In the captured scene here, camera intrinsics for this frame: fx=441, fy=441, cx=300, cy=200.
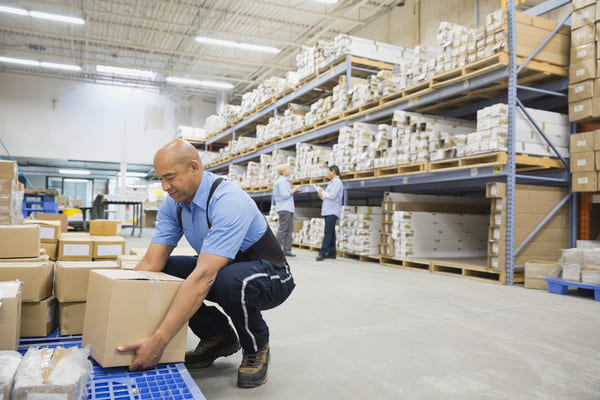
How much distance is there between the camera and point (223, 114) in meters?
16.8

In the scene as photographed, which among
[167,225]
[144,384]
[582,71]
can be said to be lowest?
[144,384]

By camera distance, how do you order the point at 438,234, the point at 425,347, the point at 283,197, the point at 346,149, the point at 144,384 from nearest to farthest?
the point at 144,384 < the point at 425,347 < the point at 438,234 < the point at 283,197 < the point at 346,149

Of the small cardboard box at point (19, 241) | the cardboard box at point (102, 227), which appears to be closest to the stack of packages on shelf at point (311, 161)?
the cardboard box at point (102, 227)

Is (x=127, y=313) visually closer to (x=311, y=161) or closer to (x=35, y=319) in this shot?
(x=35, y=319)

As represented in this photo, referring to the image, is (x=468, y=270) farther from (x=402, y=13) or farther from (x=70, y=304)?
(x=402, y=13)

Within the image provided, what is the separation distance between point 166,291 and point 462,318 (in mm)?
2520

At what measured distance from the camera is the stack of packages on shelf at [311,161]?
30.0ft

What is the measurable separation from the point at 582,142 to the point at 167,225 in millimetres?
5257

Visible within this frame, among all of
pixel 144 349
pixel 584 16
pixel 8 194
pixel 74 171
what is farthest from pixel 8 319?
pixel 74 171

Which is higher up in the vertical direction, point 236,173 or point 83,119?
point 83,119

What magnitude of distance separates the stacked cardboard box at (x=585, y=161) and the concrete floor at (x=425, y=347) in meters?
1.62

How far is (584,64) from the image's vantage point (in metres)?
5.50

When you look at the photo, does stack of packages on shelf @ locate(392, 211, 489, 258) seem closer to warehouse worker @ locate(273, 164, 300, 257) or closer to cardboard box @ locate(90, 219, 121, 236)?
warehouse worker @ locate(273, 164, 300, 257)

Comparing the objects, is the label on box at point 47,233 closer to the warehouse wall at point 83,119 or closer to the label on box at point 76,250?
the label on box at point 76,250
